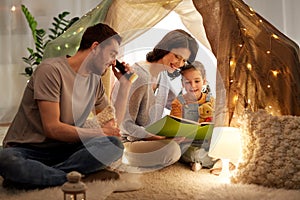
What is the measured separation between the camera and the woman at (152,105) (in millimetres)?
2340

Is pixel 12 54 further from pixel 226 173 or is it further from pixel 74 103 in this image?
pixel 226 173

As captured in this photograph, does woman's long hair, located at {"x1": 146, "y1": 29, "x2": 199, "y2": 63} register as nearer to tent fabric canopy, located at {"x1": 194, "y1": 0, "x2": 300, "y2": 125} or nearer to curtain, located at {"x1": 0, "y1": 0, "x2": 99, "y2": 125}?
tent fabric canopy, located at {"x1": 194, "y1": 0, "x2": 300, "y2": 125}

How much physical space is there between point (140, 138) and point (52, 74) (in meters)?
0.61

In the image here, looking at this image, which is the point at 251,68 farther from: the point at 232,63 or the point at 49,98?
the point at 49,98

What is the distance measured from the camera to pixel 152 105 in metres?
2.49

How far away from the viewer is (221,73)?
2.19 m

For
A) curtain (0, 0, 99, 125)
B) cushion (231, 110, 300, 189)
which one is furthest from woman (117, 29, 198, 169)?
curtain (0, 0, 99, 125)

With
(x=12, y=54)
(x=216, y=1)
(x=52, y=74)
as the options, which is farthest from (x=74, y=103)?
(x=12, y=54)

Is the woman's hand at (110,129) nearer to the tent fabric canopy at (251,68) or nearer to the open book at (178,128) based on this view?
the open book at (178,128)

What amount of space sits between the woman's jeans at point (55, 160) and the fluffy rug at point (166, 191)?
0.06 metres

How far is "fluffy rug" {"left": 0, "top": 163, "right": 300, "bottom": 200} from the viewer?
1.79 metres

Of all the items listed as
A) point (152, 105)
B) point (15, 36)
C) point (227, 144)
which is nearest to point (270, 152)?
point (227, 144)

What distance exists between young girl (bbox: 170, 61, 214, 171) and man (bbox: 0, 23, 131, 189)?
460 mm

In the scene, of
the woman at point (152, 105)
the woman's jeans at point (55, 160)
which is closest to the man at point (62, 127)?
the woman's jeans at point (55, 160)
